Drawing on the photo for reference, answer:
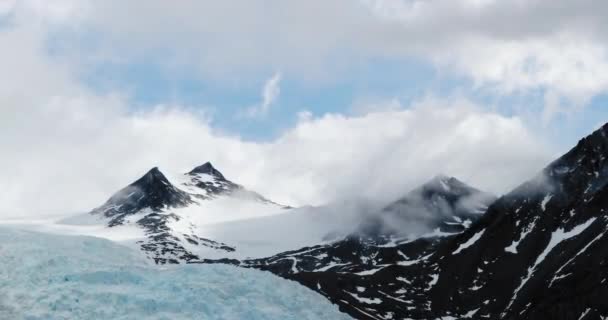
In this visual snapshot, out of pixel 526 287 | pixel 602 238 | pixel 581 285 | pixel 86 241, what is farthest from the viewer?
pixel 526 287

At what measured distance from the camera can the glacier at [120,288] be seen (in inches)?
3570

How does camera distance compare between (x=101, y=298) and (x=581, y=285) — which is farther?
(x=581, y=285)

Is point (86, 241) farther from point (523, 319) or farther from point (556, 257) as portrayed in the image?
point (556, 257)

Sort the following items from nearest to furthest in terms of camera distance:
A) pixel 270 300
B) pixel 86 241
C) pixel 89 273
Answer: pixel 89 273, pixel 270 300, pixel 86 241

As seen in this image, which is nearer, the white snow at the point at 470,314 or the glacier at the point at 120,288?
the glacier at the point at 120,288

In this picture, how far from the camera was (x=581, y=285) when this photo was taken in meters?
164

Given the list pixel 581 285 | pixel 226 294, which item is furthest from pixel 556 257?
pixel 226 294

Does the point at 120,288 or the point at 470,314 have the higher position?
the point at 470,314

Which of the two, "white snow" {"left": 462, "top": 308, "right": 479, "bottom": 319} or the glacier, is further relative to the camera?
"white snow" {"left": 462, "top": 308, "right": 479, "bottom": 319}

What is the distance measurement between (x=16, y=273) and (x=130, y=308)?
17.0m

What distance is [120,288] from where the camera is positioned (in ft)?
319

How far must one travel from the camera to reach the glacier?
90.7 m

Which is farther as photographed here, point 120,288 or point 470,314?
point 470,314

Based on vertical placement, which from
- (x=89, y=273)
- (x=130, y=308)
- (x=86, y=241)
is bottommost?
(x=130, y=308)
